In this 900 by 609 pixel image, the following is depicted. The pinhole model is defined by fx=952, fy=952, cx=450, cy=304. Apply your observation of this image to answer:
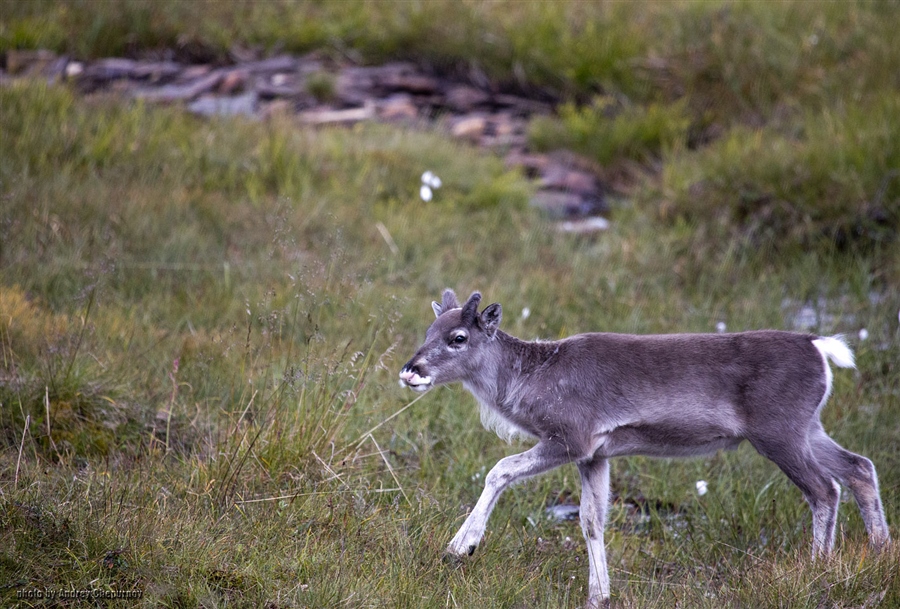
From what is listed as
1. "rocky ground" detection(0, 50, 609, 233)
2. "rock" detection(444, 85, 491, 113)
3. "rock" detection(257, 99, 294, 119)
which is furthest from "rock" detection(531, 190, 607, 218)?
"rock" detection(257, 99, 294, 119)

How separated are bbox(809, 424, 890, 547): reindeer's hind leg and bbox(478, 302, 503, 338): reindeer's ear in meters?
1.99

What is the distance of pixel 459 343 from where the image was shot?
5629 mm

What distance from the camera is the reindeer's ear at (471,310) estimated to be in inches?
221

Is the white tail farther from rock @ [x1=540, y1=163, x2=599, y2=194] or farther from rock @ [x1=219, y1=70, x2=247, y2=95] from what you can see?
rock @ [x1=219, y1=70, x2=247, y2=95]

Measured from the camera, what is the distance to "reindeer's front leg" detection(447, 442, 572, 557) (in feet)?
16.4


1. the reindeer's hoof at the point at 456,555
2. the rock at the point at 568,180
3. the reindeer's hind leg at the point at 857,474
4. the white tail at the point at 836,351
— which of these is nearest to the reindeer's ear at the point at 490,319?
the reindeer's hoof at the point at 456,555

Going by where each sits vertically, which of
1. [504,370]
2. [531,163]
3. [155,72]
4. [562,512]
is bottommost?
[531,163]

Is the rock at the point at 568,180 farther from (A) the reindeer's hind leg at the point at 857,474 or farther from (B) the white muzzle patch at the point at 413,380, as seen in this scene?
(B) the white muzzle patch at the point at 413,380

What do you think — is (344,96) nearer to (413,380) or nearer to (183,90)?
(183,90)

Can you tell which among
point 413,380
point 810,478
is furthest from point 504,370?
point 810,478

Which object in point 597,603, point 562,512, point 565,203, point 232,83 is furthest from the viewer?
point 232,83

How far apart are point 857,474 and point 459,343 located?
248 cm

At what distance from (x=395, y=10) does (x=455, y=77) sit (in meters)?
1.60

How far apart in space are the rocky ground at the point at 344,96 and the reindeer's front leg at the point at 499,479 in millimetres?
6582
